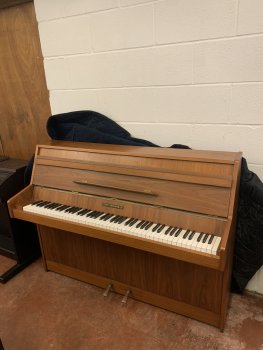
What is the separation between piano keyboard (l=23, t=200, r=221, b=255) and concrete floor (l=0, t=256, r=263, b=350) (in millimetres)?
619

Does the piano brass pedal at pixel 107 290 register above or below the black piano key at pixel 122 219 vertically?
below

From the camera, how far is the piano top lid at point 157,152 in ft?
4.58

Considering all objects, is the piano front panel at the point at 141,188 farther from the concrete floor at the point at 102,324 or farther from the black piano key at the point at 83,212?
the concrete floor at the point at 102,324

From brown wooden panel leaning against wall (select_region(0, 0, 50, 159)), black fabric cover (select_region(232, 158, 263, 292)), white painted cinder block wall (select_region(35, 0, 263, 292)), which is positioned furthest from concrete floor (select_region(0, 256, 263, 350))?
brown wooden panel leaning against wall (select_region(0, 0, 50, 159))

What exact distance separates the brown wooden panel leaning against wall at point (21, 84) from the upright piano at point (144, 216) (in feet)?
2.10

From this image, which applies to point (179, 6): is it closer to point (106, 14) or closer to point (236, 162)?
point (106, 14)

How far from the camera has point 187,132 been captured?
1.73m

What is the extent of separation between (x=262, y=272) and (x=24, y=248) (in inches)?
65.9

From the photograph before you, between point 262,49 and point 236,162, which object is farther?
point 262,49

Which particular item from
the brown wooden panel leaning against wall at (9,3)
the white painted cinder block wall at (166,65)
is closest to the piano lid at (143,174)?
the white painted cinder block wall at (166,65)

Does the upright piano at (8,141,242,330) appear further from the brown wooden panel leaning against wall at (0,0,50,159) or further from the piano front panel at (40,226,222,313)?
the brown wooden panel leaning against wall at (0,0,50,159)

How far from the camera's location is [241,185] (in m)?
1.49

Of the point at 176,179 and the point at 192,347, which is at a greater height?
the point at 176,179

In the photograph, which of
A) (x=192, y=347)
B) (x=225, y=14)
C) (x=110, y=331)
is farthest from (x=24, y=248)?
(x=225, y=14)
